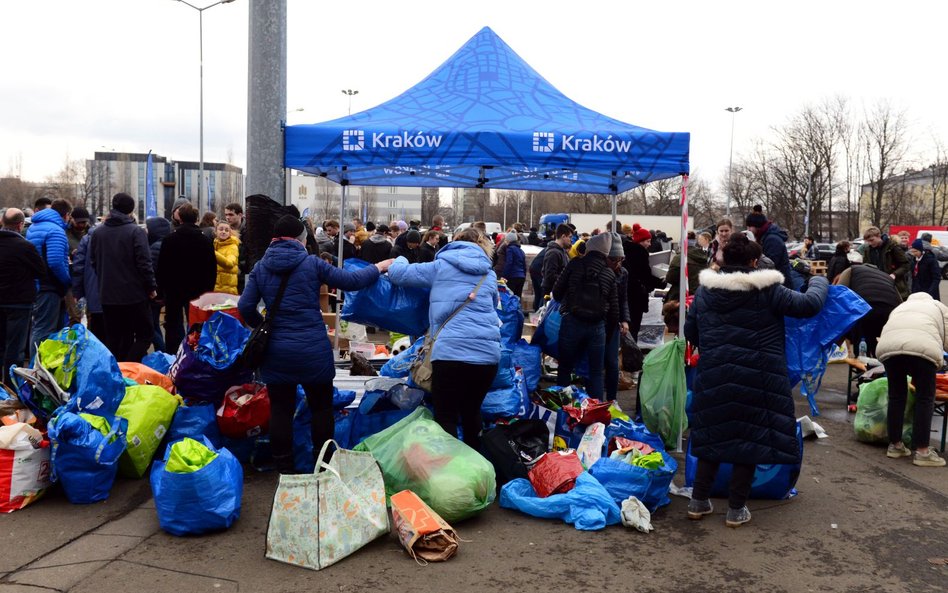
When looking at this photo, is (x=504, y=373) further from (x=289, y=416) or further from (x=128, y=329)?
(x=128, y=329)

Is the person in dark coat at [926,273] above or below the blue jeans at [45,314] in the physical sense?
above

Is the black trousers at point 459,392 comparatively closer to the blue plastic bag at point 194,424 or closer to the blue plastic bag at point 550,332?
the blue plastic bag at point 194,424

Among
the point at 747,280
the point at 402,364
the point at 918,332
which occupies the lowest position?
the point at 402,364

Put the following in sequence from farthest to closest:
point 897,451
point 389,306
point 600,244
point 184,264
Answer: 1. point 184,264
2. point 600,244
3. point 897,451
4. point 389,306

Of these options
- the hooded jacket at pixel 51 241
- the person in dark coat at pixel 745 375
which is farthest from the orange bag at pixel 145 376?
the person in dark coat at pixel 745 375

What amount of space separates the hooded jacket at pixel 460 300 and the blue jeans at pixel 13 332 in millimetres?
4030

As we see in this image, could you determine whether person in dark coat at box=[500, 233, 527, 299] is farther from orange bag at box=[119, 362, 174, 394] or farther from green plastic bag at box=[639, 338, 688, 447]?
orange bag at box=[119, 362, 174, 394]

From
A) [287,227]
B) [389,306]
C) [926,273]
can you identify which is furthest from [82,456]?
[926,273]

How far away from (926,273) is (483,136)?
9580 mm

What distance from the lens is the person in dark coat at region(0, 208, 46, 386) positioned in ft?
24.2

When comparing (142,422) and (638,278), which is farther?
(638,278)

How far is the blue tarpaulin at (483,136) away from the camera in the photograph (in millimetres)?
6875

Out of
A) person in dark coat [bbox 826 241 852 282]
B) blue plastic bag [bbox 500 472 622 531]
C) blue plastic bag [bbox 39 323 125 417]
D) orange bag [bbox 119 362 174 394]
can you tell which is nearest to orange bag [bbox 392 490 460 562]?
blue plastic bag [bbox 500 472 622 531]

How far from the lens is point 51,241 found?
8234 mm
